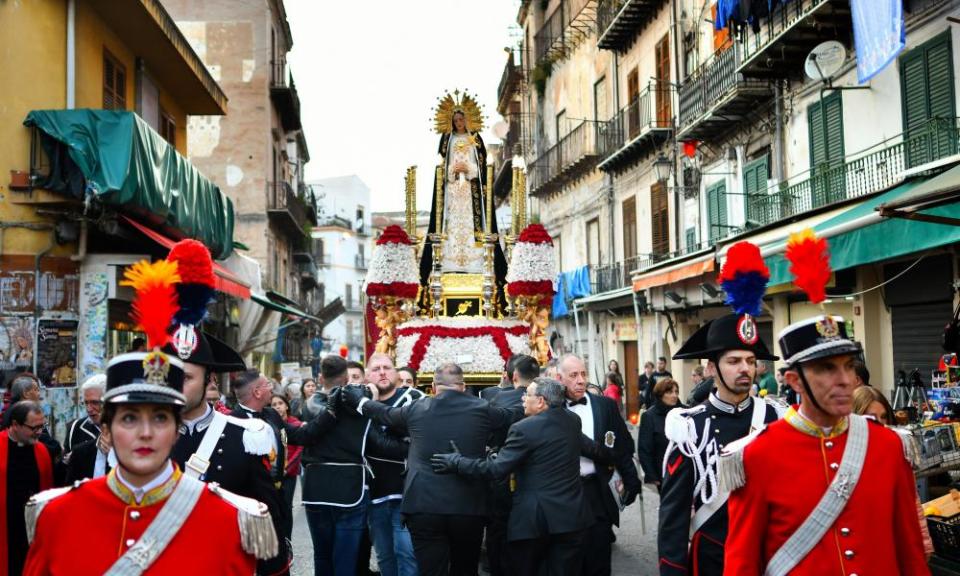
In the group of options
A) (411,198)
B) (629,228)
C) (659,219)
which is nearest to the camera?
(411,198)

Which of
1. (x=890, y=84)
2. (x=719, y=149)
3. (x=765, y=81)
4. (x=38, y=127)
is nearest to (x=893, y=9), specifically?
(x=890, y=84)

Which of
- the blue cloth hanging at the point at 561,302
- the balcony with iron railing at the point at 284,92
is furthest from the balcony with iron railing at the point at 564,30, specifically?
the balcony with iron railing at the point at 284,92

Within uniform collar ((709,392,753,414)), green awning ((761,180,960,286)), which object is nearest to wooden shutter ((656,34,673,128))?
green awning ((761,180,960,286))

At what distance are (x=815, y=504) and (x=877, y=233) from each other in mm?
8587

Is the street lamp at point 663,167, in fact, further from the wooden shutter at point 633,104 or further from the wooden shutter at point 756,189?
the wooden shutter at point 633,104

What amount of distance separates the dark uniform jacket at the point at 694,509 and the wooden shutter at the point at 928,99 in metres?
8.50

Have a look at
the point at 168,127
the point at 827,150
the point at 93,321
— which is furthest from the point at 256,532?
the point at 168,127

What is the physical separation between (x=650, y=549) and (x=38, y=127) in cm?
896

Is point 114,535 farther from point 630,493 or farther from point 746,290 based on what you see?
point 630,493

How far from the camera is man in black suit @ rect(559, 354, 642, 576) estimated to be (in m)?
7.91

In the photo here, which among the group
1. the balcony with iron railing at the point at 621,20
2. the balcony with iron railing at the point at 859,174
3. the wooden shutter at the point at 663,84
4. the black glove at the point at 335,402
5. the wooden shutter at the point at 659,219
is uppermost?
the balcony with iron railing at the point at 621,20

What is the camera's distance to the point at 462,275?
14773 mm

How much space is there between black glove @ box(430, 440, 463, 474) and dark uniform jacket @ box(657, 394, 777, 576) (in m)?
1.78

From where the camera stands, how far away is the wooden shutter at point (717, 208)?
21.5 m
